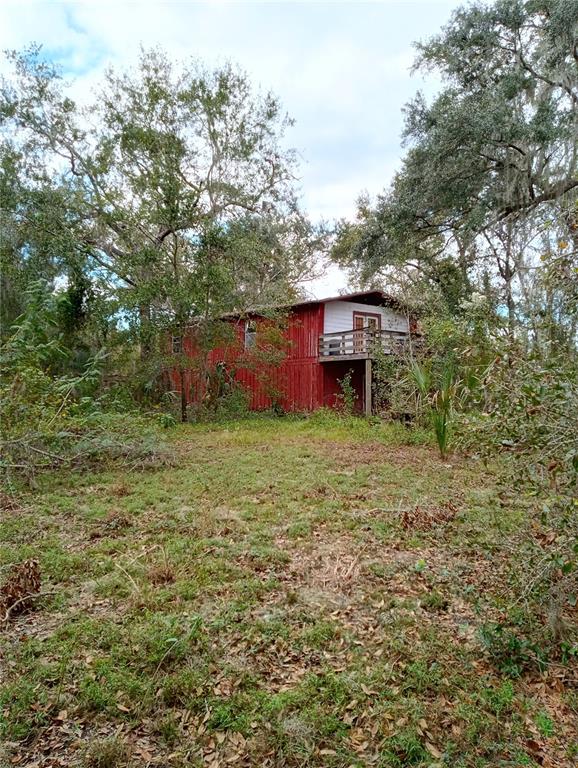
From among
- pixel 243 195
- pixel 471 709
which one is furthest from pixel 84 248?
pixel 471 709

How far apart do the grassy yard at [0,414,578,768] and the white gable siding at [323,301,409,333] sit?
34.6 feet

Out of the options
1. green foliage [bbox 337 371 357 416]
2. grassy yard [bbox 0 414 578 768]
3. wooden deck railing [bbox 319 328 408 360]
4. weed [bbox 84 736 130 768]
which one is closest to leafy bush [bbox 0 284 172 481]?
grassy yard [bbox 0 414 578 768]

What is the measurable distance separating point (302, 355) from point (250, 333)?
201 centimetres

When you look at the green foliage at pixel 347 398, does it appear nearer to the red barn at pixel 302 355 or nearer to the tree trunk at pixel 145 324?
the red barn at pixel 302 355

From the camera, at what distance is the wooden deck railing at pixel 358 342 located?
12230 millimetres

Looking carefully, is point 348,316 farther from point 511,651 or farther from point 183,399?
point 511,651

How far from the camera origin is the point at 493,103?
9688 mm

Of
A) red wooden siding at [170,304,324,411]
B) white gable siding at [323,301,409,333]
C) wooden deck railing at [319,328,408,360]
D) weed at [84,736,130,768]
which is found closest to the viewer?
weed at [84,736,130,768]

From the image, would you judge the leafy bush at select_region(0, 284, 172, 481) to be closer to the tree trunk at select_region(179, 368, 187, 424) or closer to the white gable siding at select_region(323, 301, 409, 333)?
the tree trunk at select_region(179, 368, 187, 424)

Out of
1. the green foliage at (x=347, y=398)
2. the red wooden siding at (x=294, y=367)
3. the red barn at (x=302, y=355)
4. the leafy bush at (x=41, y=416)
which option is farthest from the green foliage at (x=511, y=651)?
the red wooden siding at (x=294, y=367)

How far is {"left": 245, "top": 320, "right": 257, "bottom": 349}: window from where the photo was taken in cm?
1445

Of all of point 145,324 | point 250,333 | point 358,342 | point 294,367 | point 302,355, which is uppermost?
point 250,333

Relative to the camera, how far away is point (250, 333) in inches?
591

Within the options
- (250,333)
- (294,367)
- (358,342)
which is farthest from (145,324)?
(358,342)
